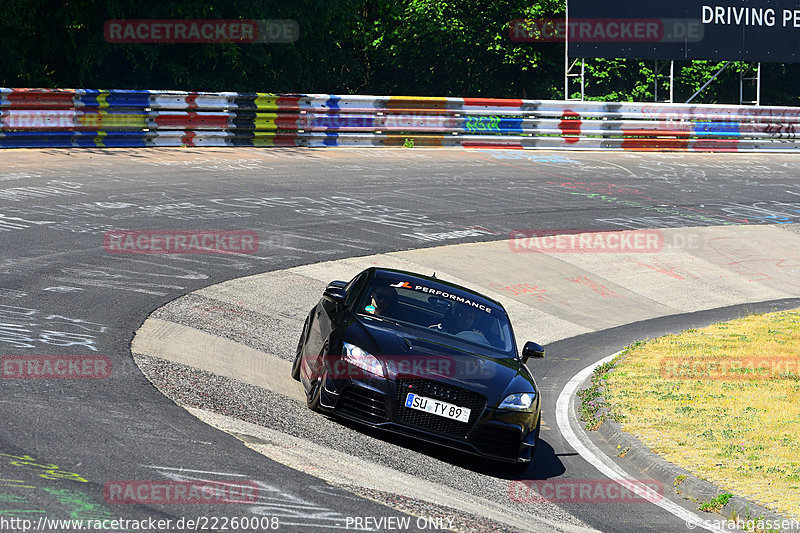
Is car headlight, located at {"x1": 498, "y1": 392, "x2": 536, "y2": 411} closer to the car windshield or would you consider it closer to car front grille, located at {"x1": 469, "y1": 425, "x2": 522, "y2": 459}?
car front grille, located at {"x1": 469, "y1": 425, "x2": 522, "y2": 459}

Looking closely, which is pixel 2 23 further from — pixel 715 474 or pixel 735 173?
pixel 715 474

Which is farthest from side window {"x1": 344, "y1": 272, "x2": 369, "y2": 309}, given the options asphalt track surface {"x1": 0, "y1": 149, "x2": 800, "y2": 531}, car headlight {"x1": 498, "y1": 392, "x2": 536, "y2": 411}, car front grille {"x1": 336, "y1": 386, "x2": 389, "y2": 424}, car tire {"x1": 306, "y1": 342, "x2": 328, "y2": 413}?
asphalt track surface {"x1": 0, "y1": 149, "x2": 800, "y2": 531}

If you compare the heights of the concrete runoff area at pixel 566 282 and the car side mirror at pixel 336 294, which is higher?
the car side mirror at pixel 336 294

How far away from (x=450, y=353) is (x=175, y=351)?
3142 mm

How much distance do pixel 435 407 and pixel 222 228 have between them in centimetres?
959

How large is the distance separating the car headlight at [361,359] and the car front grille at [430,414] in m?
0.22

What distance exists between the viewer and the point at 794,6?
3494 cm

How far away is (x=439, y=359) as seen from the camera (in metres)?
8.55

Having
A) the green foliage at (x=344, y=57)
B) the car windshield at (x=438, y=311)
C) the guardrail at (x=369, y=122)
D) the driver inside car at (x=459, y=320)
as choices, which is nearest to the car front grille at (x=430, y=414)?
the car windshield at (x=438, y=311)

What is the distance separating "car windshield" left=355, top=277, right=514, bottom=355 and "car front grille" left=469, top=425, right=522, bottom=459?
4.09 ft

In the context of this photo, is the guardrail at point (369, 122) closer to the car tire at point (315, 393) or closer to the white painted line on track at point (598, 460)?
the white painted line on track at point (598, 460)

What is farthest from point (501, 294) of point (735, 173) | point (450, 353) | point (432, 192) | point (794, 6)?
point (794, 6)

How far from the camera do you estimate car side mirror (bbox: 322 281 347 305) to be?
966 cm

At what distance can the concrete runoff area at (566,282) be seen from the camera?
43.8 feet
